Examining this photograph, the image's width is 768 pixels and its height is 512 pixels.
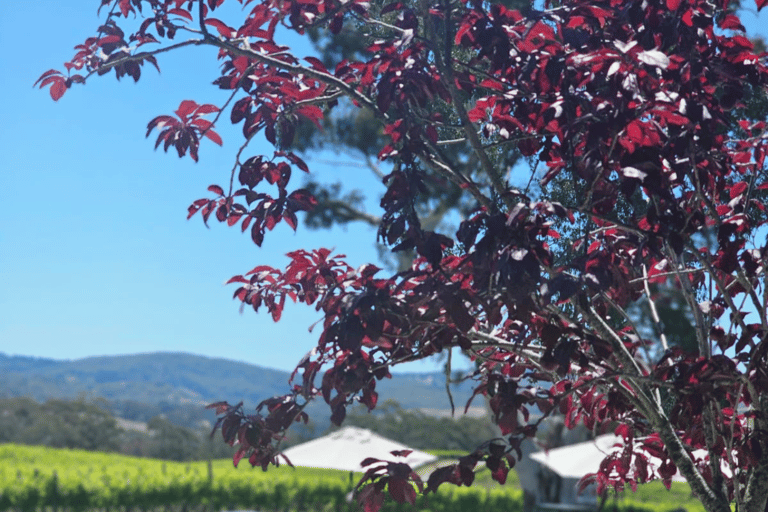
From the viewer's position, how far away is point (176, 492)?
36.8ft

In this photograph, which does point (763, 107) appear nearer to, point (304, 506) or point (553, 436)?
point (304, 506)

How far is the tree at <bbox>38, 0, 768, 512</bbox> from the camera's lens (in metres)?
2.12

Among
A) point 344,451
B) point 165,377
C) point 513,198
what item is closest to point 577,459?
point 344,451

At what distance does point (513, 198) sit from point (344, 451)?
964 cm

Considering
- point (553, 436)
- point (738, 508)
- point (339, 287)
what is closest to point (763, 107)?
point (738, 508)

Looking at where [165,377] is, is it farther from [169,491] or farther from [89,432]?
[169,491]

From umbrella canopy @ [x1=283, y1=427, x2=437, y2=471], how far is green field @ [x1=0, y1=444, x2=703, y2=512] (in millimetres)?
665

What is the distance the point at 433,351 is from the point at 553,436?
47.6 ft

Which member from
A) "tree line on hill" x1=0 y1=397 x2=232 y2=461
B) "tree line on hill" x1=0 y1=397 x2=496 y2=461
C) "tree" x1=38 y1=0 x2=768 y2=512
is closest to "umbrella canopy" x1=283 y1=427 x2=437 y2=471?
"tree" x1=38 y1=0 x2=768 y2=512

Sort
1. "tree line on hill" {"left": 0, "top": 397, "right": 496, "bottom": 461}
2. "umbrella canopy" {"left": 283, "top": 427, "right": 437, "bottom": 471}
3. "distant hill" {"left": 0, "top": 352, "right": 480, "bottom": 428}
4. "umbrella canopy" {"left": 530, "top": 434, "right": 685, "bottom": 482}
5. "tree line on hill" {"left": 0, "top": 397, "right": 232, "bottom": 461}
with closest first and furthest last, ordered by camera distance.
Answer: "umbrella canopy" {"left": 530, "top": 434, "right": 685, "bottom": 482}, "umbrella canopy" {"left": 283, "top": 427, "right": 437, "bottom": 471}, "tree line on hill" {"left": 0, "top": 397, "right": 496, "bottom": 461}, "tree line on hill" {"left": 0, "top": 397, "right": 232, "bottom": 461}, "distant hill" {"left": 0, "top": 352, "right": 480, "bottom": 428}

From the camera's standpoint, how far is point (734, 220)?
2.67 meters

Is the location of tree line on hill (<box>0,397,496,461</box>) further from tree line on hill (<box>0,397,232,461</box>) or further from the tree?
the tree

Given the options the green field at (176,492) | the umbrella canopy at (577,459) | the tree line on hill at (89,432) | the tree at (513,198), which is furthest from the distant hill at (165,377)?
the tree at (513,198)

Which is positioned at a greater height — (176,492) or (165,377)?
(165,377)
